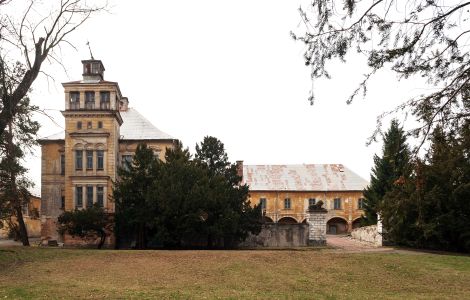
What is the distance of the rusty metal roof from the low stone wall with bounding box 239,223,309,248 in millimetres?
26341

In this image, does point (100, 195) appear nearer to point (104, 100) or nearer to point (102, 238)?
point (102, 238)

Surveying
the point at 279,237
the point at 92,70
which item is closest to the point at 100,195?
the point at 92,70

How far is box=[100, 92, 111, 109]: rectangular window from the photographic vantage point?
39844 mm

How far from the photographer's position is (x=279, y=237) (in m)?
35.3

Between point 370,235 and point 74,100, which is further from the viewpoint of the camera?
point 74,100

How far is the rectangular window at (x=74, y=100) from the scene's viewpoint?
39.8 metres

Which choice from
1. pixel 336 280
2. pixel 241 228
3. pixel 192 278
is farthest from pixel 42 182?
pixel 336 280

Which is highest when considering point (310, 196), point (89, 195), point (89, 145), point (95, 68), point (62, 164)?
point (95, 68)

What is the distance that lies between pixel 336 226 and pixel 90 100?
36038 mm

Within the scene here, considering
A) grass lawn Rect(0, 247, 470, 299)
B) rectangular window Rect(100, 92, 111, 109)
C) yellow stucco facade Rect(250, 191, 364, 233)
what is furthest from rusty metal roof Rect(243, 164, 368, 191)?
grass lawn Rect(0, 247, 470, 299)

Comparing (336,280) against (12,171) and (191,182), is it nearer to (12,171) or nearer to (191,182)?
(191,182)

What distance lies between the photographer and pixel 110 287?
55.3 ft

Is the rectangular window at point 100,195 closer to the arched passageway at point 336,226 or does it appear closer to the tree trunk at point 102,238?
the tree trunk at point 102,238

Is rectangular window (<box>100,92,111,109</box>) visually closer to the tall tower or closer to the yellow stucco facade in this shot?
the tall tower
